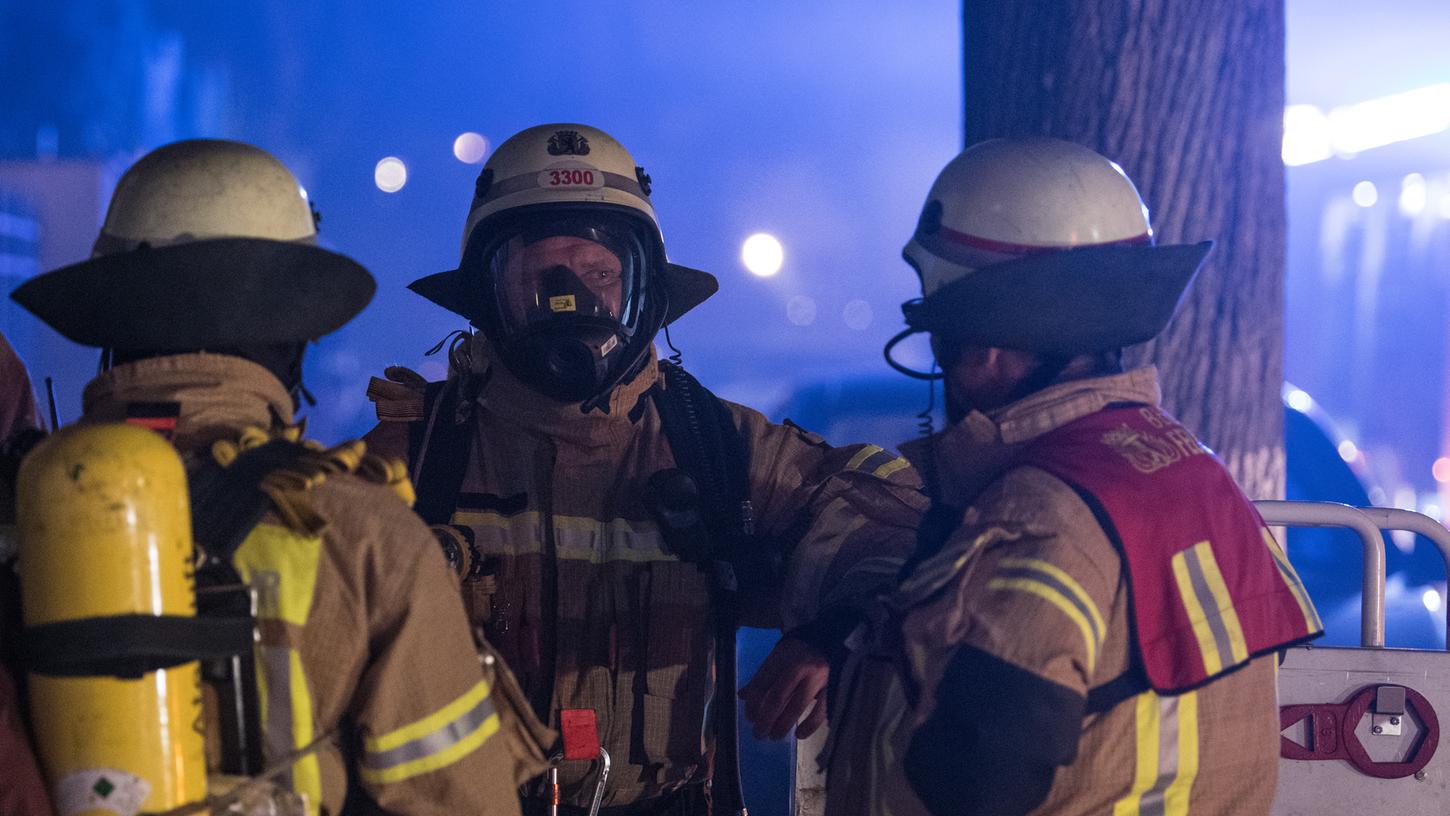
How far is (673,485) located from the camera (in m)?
2.62

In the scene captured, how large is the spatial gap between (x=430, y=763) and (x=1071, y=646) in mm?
894

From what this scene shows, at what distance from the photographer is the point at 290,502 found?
144 centimetres

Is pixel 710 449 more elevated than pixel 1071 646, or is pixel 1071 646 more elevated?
pixel 710 449

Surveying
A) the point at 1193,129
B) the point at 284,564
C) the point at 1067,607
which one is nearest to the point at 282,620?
the point at 284,564

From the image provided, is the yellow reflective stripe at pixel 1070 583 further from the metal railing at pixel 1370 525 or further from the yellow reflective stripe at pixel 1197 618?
the metal railing at pixel 1370 525

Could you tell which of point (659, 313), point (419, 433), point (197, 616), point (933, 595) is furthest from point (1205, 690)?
point (419, 433)

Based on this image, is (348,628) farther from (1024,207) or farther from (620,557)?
(1024,207)

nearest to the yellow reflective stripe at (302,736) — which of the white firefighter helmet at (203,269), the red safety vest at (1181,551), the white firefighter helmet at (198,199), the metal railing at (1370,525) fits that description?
the white firefighter helmet at (203,269)

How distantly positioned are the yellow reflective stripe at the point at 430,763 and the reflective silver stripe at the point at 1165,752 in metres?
0.98

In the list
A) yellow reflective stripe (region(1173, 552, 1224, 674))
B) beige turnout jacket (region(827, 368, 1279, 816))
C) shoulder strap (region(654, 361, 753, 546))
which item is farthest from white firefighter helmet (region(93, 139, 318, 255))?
yellow reflective stripe (region(1173, 552, 1224, 674))

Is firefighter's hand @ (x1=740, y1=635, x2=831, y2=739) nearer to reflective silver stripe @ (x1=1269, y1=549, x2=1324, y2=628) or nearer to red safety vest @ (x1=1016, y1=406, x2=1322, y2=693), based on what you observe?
red safety vest @ (x1=1016, y1=406, x2=1322, y2=693)

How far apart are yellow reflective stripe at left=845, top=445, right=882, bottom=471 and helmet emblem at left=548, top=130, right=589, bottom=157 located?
973mm

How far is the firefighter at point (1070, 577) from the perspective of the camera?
5.46 ft

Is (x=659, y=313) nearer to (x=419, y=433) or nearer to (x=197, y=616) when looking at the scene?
(x=419, y=433)
